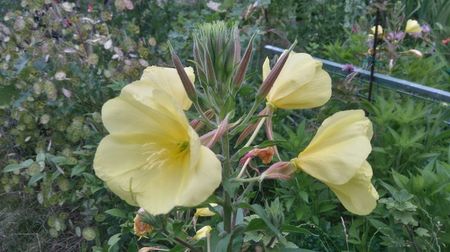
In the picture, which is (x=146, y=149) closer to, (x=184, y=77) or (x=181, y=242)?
(x=184, y=77)

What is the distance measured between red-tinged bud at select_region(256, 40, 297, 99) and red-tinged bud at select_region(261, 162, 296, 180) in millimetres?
137

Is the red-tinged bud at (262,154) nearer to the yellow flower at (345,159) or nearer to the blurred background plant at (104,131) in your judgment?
the yellow flower at (345,159)

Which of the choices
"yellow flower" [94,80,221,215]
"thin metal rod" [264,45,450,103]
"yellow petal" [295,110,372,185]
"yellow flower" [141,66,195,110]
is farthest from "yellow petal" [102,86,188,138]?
"thin metal rod" [264,45,450,103]

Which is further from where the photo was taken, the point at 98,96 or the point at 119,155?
the point at 98,96

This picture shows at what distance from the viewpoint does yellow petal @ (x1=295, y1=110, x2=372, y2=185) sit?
3.02 ft

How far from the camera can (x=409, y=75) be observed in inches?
109

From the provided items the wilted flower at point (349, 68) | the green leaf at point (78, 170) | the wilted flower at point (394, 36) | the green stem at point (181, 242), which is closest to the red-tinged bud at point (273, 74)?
the green stem at point (181, 242)

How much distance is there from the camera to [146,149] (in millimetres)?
947

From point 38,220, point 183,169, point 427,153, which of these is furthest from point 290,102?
point 38,220

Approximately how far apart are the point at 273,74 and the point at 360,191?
0.26 meters

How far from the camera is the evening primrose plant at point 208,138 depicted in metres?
0.89

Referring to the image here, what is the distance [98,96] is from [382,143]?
1315mm

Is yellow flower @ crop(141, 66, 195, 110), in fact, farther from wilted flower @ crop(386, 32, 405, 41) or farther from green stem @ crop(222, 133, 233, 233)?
wilted flower @ crop(386, 32, 405, 41)

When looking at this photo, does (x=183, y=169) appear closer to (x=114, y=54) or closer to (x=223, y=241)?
(x=223, y=241)
